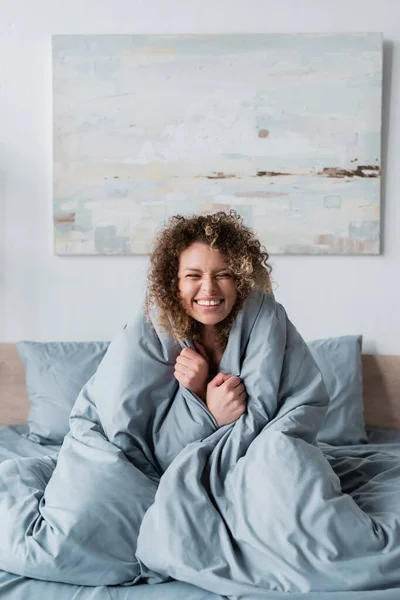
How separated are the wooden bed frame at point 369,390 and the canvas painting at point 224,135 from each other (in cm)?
44

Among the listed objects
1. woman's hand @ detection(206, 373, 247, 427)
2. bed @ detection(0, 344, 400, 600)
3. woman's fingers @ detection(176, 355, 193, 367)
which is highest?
woman's fingers @ detection(176, 355, 193, 367)

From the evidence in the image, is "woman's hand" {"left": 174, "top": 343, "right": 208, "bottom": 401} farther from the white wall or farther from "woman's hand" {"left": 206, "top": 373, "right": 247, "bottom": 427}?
the white wall

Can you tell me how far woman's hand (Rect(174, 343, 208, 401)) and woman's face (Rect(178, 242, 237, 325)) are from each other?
0.31 ft

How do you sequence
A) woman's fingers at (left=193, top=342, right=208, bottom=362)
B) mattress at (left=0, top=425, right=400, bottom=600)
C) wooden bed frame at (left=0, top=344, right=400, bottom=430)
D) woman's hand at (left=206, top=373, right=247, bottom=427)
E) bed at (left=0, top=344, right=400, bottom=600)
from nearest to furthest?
mattress at (left=0, top=425, right=400, bottom=600) → woman's hand at (left=206, top=373, right=247, bottom=427) → woman's fingers at (left=193, top=342, right=208, bottom=362) → bed at (left=0, top=344, right=400, bottom=600) → wooden bed frame at (left=0, top=344, right=400, bottom=430)

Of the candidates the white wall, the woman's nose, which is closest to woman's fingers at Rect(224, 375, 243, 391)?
the woman's nose

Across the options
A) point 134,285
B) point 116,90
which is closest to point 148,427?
point 134,285

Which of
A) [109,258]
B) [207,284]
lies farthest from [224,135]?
[207,284]

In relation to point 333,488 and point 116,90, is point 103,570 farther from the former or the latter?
point 116,90

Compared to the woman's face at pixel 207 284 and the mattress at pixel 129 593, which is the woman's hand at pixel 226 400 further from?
the mattress at pixel 129 593

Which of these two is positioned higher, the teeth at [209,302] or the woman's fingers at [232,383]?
the teeth at [209,302]

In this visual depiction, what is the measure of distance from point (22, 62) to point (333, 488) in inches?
81.3

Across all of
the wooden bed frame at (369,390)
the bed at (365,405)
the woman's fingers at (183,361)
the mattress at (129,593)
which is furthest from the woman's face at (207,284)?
the wooden bed frame at (369,390)

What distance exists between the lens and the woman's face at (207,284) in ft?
6.09

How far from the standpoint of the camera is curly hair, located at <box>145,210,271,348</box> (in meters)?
1.87
